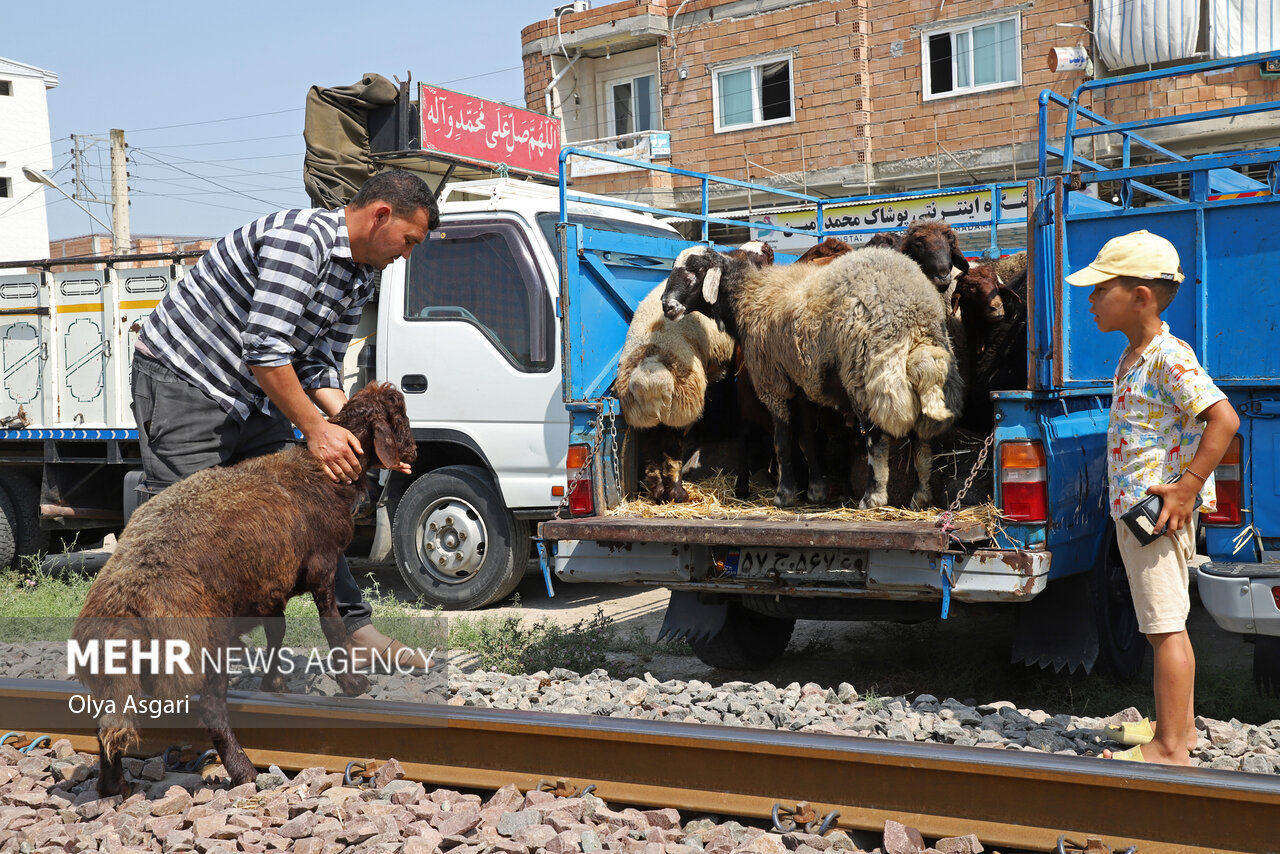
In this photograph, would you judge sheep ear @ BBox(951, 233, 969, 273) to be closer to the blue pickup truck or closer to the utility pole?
the blue pickup truck

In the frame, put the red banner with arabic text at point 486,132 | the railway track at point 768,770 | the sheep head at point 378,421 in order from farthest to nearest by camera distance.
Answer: the red banner with arabic text at point 486,132, the sheep head at point 378,421, the railway track at point 768,770

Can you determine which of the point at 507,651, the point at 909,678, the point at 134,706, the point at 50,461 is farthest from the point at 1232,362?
the point at 50,461

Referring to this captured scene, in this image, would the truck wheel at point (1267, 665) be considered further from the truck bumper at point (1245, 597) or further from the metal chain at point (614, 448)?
the metal chain at point (614, 448)

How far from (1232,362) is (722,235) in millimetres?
17697

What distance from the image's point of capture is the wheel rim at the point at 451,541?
847 cm

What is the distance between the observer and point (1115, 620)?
17.9ft

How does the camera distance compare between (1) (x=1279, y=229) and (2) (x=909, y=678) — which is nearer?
(1) (x=1279, y=229)

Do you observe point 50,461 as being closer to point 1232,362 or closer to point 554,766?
point 554,766

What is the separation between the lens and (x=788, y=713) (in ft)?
15.3

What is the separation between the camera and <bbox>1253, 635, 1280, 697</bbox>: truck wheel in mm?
4875

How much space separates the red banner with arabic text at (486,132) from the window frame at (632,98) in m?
12.1

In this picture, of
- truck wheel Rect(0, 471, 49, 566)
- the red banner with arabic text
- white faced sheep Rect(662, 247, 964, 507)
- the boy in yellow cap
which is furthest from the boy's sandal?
truck wheel Rect(0, 471, 49, 566)

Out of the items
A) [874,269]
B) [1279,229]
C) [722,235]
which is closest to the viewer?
[1279,229]

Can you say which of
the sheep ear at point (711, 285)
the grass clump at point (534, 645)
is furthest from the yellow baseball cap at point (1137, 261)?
the grass clump at point (534, 645)
